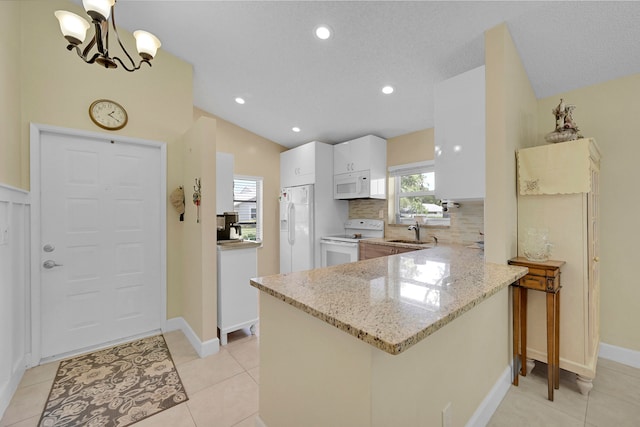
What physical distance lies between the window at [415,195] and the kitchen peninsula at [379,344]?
2.03m

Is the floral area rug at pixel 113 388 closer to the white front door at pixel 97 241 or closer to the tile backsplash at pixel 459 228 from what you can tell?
the white front door at pixel 97 241

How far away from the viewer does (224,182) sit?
312 centimetres

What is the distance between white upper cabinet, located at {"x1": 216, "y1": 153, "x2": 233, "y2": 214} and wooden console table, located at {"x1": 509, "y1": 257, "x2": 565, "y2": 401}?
9.06ft

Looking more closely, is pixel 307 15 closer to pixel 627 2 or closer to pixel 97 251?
pixel 627 2

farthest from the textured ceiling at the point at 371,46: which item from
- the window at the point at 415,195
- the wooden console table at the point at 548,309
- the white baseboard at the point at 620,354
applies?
the white baseboard at the point at 620,354

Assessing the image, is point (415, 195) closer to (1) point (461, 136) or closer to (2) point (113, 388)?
(1) point (461, 136)

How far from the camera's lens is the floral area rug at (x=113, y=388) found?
165cm

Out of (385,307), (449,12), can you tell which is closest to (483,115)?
(449,12)

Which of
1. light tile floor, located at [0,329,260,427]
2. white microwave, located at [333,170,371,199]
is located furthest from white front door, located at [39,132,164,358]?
white microwave, located at [333,170,371,199]

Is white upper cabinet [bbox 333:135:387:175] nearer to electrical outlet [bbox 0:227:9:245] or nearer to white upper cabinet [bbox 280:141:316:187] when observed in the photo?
white upper cabinet [bbox 280:141:316:187]

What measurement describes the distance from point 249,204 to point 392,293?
3.91 m

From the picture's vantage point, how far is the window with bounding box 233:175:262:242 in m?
4.58

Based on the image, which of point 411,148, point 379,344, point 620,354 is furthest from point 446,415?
point 411,148

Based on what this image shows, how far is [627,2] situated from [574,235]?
4.61 ft
